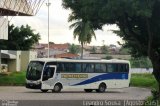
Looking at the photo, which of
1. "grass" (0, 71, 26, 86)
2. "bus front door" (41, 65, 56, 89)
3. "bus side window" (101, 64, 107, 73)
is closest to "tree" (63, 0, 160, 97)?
"bus front door" (41, 65, 56, 89)

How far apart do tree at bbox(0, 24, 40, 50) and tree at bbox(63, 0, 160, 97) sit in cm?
4906

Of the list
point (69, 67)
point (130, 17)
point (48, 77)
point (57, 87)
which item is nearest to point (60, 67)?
point (69, 67)

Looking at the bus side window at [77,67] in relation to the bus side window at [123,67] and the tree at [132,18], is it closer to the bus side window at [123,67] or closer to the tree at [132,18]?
the bus side window at [123,67]

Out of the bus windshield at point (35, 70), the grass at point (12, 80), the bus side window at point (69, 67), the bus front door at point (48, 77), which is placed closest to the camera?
the bus front door at point (48, 77)

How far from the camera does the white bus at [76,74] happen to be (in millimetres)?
35969

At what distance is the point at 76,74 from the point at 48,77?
2.82 m

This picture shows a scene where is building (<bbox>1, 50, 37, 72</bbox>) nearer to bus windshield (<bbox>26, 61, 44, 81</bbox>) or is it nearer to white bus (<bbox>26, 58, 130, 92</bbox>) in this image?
white bus (<bbox>26, 58, 130, 92</bbox>)

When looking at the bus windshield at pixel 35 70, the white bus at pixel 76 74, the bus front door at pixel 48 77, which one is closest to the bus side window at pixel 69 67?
the white bus at pixel 76 74

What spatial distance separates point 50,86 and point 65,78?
1.69m

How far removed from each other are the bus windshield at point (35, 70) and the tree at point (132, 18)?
16.0 m

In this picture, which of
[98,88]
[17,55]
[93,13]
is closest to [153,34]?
[93,13]

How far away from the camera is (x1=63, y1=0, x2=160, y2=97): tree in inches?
542

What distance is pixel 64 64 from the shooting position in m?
37.0

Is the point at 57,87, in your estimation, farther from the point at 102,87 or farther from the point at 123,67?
the point at 123,67
